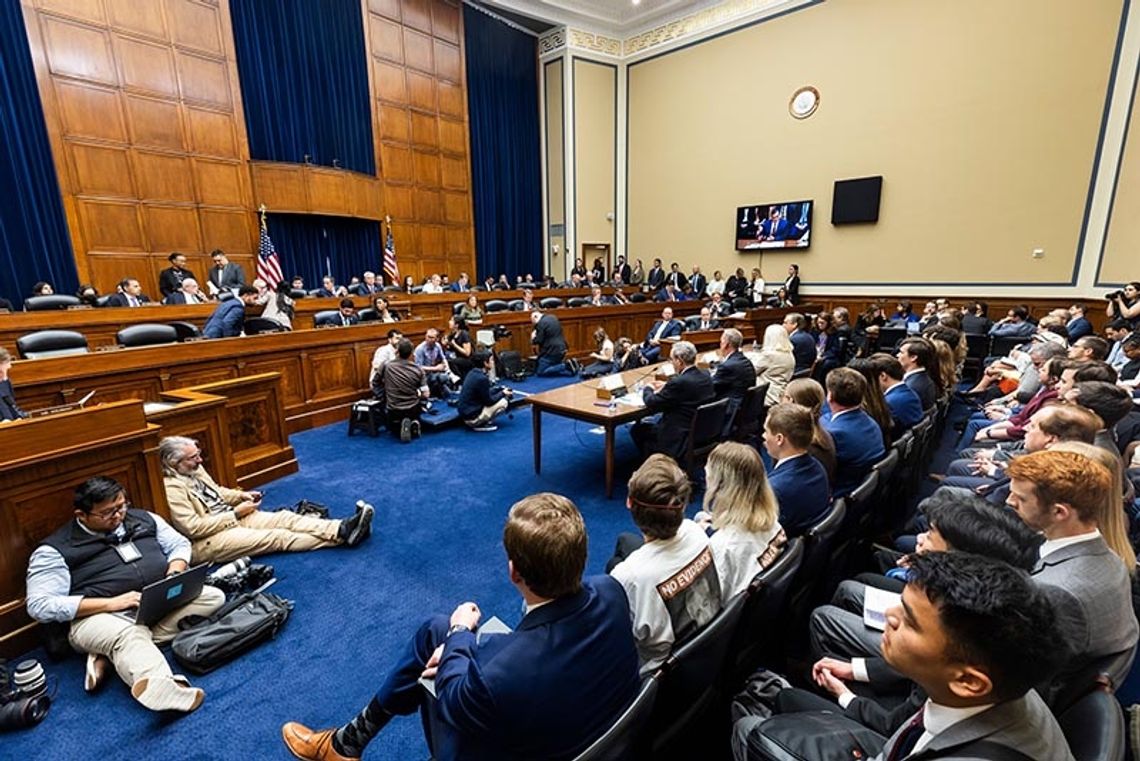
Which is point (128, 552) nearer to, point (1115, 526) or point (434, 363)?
point (1115, 526)

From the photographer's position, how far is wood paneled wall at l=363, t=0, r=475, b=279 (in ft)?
34.7

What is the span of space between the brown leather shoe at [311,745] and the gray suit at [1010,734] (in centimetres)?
182

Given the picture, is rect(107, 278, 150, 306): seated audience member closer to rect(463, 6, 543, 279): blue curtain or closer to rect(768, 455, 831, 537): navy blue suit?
rect(463, 6, 543, 279): blue curtain

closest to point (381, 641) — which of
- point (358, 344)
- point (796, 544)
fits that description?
point (796, 544)

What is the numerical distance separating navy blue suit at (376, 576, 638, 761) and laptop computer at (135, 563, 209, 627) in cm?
178

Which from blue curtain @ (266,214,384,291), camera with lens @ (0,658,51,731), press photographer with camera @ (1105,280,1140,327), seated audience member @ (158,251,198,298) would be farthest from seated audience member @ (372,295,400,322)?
press photographer with camera @ (1105,280,1140,327)

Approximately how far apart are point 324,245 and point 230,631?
9.65m

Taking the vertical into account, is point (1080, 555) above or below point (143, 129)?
below

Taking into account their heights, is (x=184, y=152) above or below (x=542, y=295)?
above

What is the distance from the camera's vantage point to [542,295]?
33.7 feet

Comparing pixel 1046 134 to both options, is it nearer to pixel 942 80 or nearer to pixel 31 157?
pixel 942 80

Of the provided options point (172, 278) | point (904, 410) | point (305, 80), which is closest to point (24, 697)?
point (904, 410)

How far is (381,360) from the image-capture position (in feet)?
18.7

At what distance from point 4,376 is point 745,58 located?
13.1m
